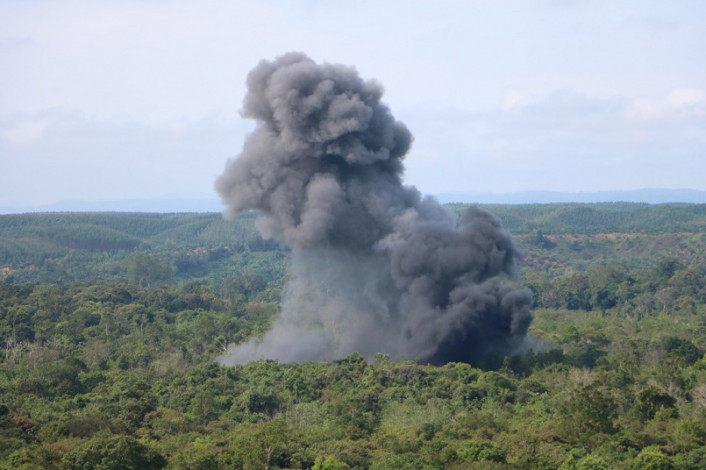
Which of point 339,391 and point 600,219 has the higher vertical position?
point 600,219

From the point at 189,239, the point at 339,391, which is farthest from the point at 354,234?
the point at 189,239

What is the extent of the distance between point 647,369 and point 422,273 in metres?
9.79

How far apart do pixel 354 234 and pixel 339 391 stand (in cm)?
895

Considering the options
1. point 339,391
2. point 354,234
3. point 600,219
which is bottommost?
point 339,391

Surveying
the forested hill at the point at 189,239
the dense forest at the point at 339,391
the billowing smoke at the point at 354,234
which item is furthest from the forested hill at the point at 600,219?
the billowing smoke at the point at 354,234

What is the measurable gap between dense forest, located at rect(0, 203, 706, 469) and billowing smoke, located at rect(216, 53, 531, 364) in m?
2.13

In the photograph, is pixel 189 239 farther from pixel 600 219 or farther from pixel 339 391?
pixel 339 391

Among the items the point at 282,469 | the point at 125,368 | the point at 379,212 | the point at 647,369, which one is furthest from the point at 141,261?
the point at 282,469

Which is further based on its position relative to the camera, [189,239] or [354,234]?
[189,239]

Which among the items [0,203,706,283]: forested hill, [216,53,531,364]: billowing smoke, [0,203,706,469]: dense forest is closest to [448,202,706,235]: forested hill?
[0,203,706,283]: forested hill

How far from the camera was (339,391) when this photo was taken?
37.3 m

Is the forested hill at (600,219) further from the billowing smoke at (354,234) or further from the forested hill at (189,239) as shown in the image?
the billowing smoke at (354,234)

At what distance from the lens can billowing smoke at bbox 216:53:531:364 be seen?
42.4 m

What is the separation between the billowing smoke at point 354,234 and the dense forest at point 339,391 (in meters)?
2.13
